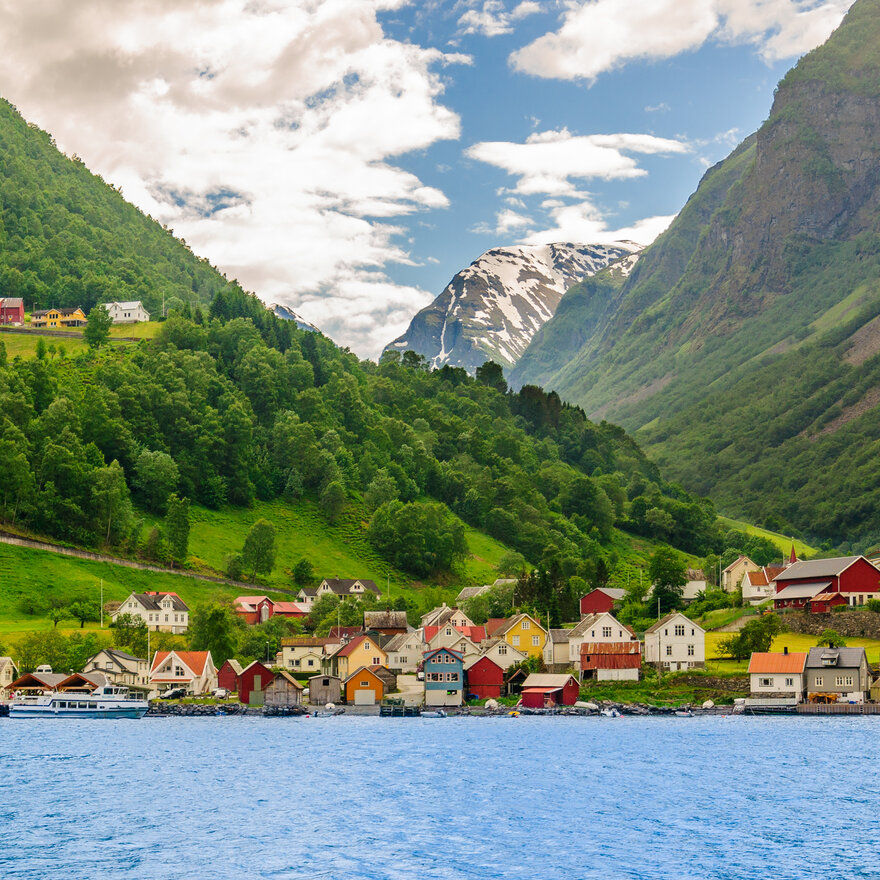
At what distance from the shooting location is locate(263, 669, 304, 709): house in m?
120

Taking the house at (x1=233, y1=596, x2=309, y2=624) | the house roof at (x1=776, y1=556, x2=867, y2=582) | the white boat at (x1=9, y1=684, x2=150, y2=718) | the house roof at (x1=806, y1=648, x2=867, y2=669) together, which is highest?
the house roof at (x1=776, y1=556, x2=867, y2=582)

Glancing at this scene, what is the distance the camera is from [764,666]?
112000 mm

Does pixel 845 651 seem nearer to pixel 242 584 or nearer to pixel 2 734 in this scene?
pixel 2 734

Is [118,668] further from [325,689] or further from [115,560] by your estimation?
[115,560]

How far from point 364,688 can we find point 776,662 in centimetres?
4064

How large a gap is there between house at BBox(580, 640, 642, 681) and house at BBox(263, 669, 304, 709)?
95.7 feet

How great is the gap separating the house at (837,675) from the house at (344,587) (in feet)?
240

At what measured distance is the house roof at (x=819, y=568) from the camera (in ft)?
454

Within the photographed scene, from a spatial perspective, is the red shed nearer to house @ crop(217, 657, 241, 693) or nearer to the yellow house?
the yellow house

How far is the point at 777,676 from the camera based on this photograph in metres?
111

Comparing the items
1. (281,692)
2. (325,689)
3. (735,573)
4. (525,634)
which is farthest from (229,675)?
(735,573)

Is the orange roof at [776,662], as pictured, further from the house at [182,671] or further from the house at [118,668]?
the house at [118,668]

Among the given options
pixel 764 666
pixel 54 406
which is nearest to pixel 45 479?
pixel 54 406

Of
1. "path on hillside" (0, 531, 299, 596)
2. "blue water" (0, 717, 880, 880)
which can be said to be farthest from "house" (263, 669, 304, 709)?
"path on hillside" (0, 531, 299, 596)
